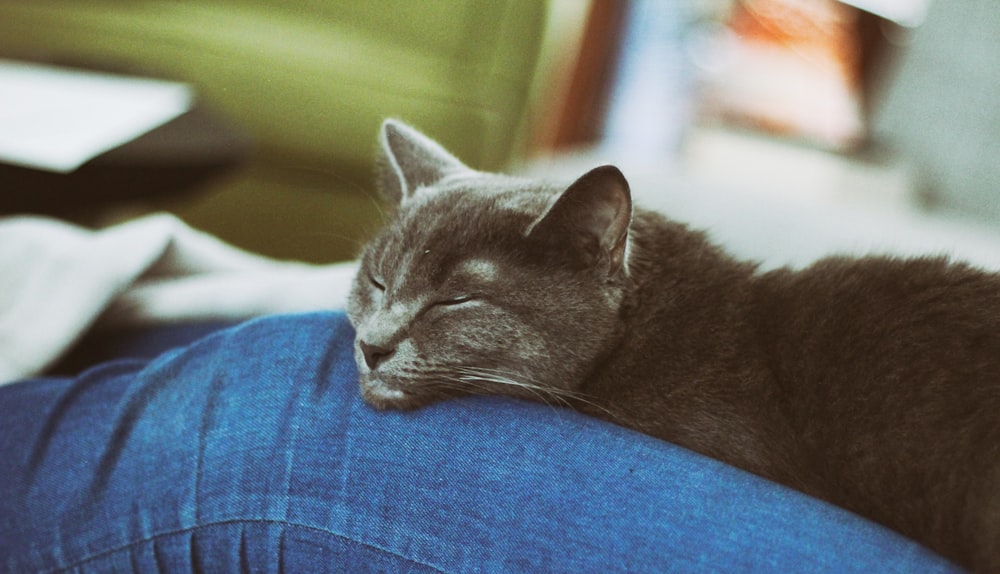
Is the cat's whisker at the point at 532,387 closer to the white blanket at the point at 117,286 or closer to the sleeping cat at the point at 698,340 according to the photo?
the sleeping cat at the point at 698,340

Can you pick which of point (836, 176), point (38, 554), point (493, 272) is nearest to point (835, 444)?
point (493, 272)

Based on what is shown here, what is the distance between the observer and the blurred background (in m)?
1.60

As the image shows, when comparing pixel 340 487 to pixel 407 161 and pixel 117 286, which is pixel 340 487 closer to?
pixel 407 161

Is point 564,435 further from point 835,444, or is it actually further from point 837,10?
point 837,10

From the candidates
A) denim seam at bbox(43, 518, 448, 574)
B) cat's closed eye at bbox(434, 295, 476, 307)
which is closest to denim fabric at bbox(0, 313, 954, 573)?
denim seam at bbox(43, 518, 448, 574)

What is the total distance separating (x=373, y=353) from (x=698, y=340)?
1.08 ft

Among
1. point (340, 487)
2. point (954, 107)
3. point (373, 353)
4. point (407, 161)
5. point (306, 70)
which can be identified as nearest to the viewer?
point (340, 487)

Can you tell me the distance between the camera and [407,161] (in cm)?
96

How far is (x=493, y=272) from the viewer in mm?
788

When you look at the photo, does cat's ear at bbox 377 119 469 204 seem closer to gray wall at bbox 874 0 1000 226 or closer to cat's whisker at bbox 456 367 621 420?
cat's whisker at bbox 456 367 621 420

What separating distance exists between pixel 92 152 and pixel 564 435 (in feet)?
3.58

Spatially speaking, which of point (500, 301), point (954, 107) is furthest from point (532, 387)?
point (954, 107)

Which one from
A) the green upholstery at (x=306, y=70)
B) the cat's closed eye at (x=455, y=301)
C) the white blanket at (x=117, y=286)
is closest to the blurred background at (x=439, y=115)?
the green upholstery at (x=306, y=70)

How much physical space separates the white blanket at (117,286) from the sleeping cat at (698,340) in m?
0.20
